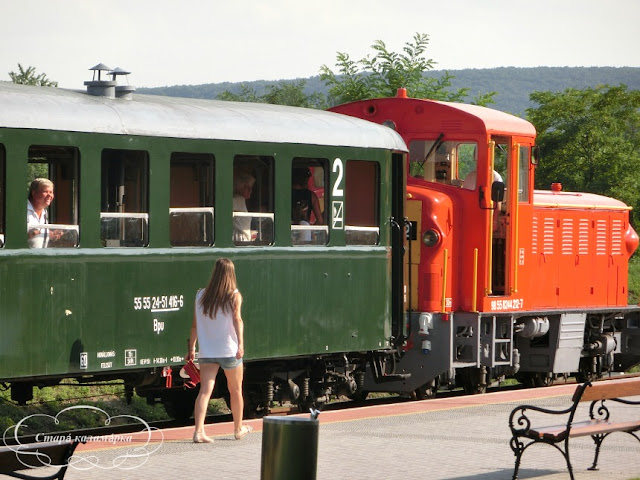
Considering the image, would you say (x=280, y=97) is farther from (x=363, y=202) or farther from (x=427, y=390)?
(x=363, y=202)

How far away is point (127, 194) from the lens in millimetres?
12305

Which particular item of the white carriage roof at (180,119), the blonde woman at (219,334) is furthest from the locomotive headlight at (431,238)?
the blonde woman at (219,334)

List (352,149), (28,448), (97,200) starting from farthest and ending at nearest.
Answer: (352,149), (97,200), (28,448)

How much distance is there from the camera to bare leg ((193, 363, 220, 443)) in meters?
11.3

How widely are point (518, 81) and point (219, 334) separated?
180m

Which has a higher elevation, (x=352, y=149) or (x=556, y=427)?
(x=352, y=149)

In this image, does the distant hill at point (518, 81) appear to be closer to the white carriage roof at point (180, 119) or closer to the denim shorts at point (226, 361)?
the white carriage roof at point (180, 119)

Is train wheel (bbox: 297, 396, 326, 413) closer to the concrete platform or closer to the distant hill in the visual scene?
the concrete platform

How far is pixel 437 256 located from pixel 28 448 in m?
9.42

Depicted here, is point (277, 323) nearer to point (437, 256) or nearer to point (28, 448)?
point (437, 256)

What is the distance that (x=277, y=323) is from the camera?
44.7 feet

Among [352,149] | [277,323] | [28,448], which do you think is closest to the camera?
[28,448]

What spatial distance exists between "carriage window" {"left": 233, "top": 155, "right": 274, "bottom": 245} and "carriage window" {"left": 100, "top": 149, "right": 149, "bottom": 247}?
1194mm

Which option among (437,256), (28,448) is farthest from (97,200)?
(437,256)
